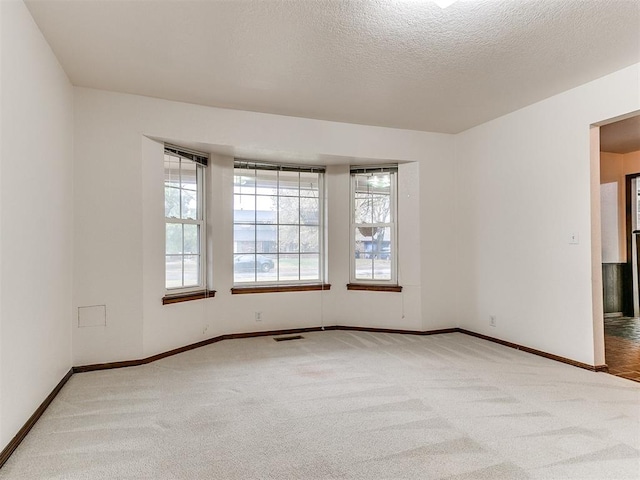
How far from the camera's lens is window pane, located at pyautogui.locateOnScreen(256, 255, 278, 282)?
504 centimetres

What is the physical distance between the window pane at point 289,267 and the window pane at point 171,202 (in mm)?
1449

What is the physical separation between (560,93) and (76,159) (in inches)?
177

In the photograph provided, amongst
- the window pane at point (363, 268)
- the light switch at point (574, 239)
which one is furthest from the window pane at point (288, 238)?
the light switch at point (574, 239)

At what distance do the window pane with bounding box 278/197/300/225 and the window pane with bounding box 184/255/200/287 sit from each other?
1.18 meters

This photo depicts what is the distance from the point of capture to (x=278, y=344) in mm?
4488

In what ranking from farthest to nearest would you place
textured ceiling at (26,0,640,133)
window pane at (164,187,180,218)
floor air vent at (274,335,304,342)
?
floor air vent at (274,335,304,342), window pane at (164,187,180,218), textured ceiling at (26,0,640,133)

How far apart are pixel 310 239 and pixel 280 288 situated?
77 centimetres

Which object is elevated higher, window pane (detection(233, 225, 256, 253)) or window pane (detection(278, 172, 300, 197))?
window pane (detection(278, 172, 300, 197))

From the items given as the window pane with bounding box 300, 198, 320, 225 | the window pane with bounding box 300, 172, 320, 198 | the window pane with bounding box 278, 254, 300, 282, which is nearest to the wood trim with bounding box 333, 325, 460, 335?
the window pane with bounding box 278, 254, 300, 282

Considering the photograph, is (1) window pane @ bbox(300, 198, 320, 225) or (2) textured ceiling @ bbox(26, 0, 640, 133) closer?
(2) textured ceiling @ bbox(26, 0, 640, 133)

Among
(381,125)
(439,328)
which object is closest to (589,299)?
(439,328)

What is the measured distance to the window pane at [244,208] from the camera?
488 centimetres

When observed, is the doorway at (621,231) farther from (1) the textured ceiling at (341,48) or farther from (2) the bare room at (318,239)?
(1) the textured ceiling at (341,48)

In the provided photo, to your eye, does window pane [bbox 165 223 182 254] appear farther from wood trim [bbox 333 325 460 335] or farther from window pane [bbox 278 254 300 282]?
wood trim [bbox 333 325 460 335]
